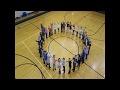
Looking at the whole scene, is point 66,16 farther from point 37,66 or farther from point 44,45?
point 37,66

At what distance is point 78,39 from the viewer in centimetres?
952

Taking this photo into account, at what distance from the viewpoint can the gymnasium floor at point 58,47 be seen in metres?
6.93

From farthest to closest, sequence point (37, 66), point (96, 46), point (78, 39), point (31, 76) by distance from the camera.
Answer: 1. point (78, 39)
2. point (96, 46)
3. point (37, 66)
4. point (31, 76)

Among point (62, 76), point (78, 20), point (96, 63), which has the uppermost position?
point (78, 20)

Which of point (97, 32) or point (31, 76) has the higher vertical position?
point (97, 32)

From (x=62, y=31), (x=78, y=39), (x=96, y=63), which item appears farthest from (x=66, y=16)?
(x=96, y=63)

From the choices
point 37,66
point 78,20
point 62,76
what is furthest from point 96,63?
point 78,20

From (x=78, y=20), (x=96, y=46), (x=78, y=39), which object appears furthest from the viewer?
(x=78, y=20)

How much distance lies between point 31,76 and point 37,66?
2.58 feet

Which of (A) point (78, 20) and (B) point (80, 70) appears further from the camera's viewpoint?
(A) point (78, 20)

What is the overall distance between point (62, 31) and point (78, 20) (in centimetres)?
304

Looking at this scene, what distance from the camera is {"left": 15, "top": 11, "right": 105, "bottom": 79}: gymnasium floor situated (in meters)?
6.93

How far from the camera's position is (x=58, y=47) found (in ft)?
28.7

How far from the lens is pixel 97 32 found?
10516 mm
